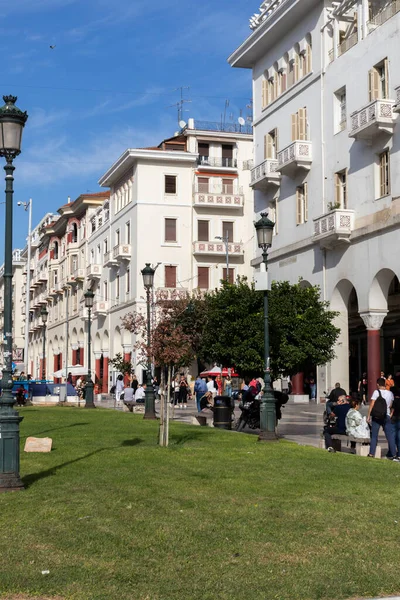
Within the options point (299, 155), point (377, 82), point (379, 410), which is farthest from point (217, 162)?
point (379, 410)

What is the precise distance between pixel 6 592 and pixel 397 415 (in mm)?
11304

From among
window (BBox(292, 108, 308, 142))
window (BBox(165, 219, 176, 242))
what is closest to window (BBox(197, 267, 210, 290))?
window (BBox(165, 219, 176, 242))

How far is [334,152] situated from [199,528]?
3104 cm

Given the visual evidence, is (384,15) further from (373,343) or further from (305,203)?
(373,343)

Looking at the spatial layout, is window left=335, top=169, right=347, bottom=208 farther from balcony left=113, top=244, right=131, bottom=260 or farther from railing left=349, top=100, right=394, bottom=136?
balcony left=113, top=244, right=131, bottom=260

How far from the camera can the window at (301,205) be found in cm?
4058

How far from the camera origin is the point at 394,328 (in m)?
46.6

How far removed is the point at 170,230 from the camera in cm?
6341

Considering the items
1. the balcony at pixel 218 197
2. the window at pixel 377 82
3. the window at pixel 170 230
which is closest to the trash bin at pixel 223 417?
the window at pixel 377 82

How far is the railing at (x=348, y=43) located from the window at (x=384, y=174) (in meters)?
5.42

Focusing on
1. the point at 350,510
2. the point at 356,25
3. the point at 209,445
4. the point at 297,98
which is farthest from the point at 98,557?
the point at 297,98

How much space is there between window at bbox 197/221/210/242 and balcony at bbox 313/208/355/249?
27906 millimetres

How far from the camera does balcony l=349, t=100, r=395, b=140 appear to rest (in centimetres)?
3269

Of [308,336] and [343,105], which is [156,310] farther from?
[308,336]
